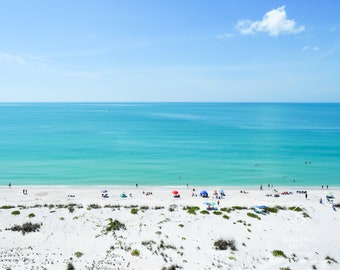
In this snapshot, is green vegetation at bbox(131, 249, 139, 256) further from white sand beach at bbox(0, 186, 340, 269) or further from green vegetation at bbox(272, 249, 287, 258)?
green vegetation at bbox(272, 249, 287, 258)

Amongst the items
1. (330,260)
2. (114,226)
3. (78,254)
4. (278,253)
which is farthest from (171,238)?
(330,260)

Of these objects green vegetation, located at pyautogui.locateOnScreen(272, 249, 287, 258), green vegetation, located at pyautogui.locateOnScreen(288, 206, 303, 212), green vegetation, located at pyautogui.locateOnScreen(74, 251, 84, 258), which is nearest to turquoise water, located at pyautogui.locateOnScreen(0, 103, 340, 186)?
green vegetation, located at pyautogui.locateOnScreen(288, 206, 303, 212)

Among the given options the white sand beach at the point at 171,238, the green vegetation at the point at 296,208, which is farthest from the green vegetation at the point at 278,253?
the green vegetation at the point at 296,208

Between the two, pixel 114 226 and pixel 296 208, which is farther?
pixel 296 208

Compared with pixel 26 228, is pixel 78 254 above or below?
below

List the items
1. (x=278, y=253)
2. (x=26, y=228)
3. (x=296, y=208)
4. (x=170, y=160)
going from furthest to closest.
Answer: (x=170, y=160), (x=296, y=208), (x=26, y=228), (x=278, y=253)

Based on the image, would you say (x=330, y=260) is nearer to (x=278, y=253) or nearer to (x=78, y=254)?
(x=278, y=253)

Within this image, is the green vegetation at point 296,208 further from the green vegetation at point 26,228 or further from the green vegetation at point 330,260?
the green vegetation at point 26,228

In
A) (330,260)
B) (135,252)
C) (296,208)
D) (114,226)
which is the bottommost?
(330,260)
